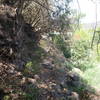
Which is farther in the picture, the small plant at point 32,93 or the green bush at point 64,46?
the green bush at point 64,46

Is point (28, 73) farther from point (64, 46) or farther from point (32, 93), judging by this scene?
point (64, 46)

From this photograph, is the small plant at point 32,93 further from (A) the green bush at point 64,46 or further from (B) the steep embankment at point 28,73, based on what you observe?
(A) the green bush at point 64,46

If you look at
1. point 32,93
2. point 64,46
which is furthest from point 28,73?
point 64,46

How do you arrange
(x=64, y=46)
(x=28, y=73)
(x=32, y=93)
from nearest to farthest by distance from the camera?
1. (x=32, y=93)
2. (x=28, y=73)
3. (x=64, y=46)

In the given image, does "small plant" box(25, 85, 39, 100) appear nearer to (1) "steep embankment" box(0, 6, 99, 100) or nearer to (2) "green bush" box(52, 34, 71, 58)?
(1) "steep embankment" box(0, 6, 99, 100)

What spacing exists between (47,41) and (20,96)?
6549 mm

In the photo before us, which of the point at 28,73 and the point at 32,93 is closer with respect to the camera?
the point at 32,93

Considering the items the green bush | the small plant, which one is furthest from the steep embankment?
the green bush

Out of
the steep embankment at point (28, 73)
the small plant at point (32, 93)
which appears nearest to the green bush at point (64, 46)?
the steep embankment at point (28, 73)

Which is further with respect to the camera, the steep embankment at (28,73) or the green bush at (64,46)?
the green bush at (64,46)

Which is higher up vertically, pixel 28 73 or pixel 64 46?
pixel 28 73

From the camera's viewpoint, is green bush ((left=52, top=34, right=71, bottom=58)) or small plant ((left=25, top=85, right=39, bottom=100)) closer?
small plant ((left=25, top=85, right=39, bottom=100))

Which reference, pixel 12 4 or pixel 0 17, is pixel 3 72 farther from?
pixel 12 4

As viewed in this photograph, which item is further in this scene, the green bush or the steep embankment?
the green bush
